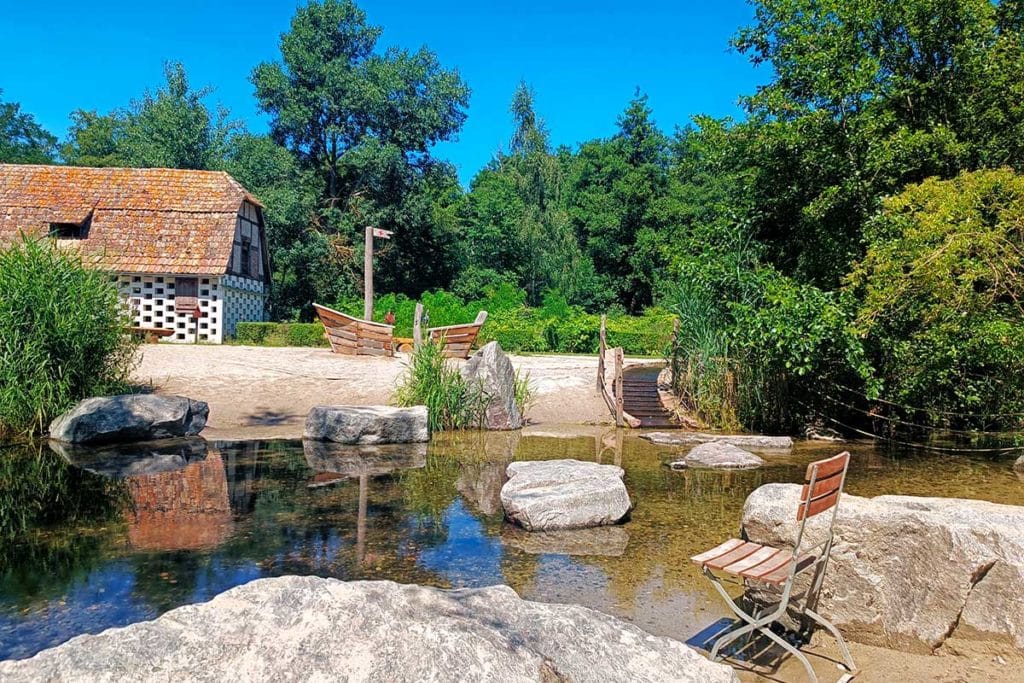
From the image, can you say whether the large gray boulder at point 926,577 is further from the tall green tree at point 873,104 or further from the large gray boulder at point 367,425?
the tall green tree at point 873,104

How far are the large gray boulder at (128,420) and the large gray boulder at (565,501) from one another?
21.8 feet

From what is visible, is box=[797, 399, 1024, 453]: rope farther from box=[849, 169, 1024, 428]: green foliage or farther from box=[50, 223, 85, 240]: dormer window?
box=[50, 223, 85, 240]: dormer window

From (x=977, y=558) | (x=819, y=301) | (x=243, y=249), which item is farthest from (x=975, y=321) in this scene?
(x=243, y=249)

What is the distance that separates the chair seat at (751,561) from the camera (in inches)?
162

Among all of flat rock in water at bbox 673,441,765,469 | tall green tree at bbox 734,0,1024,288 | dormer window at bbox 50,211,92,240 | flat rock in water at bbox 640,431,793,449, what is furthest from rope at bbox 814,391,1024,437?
dormer window at bbox 50,211,92,240

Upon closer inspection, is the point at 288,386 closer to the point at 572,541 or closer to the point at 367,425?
the point at 367,425

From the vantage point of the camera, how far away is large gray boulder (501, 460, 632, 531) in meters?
7.22

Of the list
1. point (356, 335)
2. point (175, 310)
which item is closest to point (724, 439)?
point (356, 335)

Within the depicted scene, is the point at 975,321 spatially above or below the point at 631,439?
above

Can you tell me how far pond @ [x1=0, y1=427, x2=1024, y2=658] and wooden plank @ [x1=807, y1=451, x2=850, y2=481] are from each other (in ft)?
4.49

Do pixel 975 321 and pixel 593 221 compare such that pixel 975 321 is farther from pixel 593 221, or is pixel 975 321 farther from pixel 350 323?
pixel 593 221

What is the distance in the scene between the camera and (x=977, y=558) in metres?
4.50

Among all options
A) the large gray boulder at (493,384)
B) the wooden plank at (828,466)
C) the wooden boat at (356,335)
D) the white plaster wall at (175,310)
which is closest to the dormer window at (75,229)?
the white plaster wall at (175,310)

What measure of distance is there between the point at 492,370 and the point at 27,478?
7101mm
